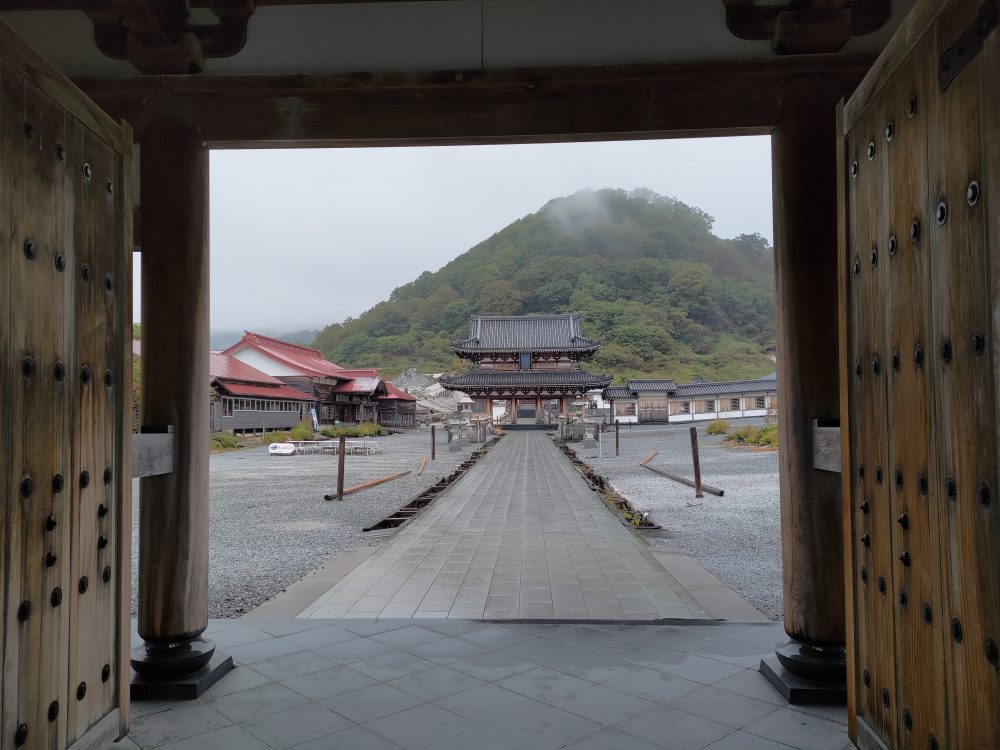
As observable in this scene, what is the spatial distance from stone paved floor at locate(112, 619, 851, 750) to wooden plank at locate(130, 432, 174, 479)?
0.91 meters

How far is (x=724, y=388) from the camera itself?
40875 millimetres

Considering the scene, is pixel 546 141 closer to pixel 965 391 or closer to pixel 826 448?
pixel 826 448

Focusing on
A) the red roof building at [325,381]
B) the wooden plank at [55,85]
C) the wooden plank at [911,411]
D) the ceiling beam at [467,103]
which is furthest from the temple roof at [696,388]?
the wooden plank at [55,85]

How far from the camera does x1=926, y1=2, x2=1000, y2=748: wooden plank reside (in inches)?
46.9

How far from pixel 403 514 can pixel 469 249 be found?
8659 cm

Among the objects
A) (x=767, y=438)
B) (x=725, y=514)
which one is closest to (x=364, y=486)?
(x=725, y=514)

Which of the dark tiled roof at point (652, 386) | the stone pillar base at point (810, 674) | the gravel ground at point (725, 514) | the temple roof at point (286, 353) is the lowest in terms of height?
the gravel ground at point (725, 514)

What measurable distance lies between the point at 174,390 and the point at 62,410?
34.5 inches

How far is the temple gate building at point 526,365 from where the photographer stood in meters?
36.9

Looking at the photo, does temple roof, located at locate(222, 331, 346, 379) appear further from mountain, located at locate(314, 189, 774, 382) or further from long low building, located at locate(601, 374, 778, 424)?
mountain, located at locate(314, 189, 774, 382)

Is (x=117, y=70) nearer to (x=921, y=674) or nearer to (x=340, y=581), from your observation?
(x=340, y=581)

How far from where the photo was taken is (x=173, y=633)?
2.53m

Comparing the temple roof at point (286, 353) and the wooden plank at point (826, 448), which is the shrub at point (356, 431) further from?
the wooden plank at point (826, 448)

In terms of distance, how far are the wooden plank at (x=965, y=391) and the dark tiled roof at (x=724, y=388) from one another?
4050 cm
